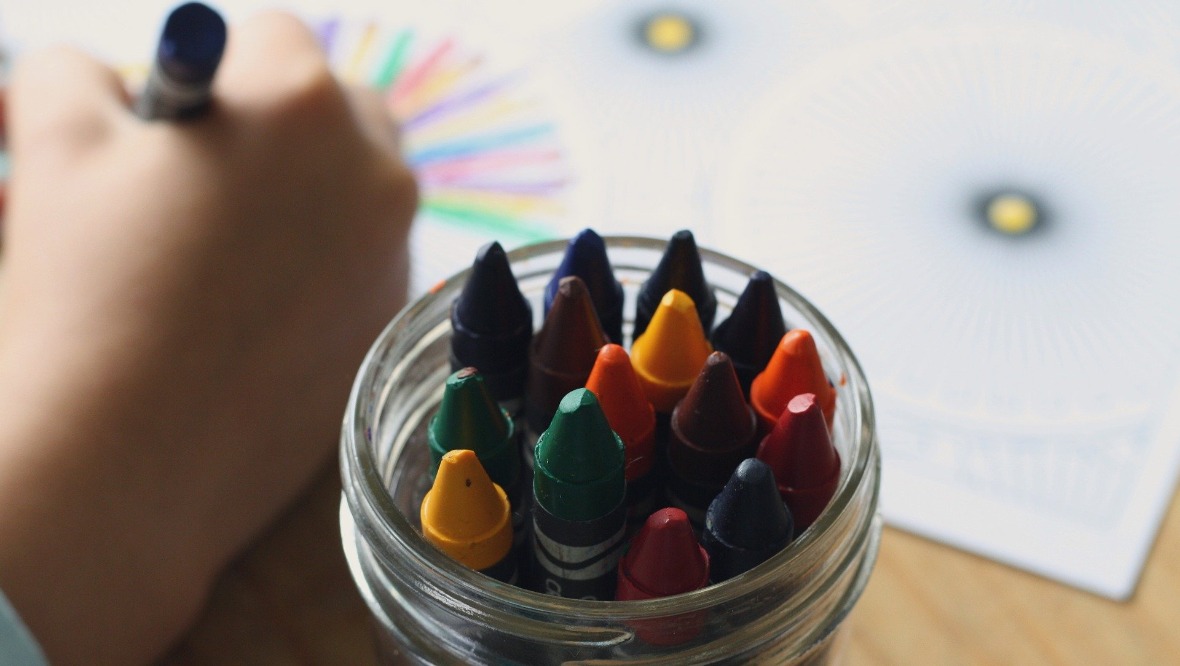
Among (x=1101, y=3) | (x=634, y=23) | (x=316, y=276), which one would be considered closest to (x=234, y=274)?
(x=316, y=276)

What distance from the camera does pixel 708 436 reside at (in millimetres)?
279

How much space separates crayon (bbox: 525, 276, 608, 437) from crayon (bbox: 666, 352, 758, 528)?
0.09ft

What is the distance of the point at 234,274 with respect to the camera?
408 mm

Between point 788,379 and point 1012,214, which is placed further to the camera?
point 1012,214

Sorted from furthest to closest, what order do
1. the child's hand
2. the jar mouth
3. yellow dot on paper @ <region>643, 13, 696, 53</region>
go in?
yellow dot on paper @ <region>643, 13, 696, 53</region> < the child's hand < the jar mouth

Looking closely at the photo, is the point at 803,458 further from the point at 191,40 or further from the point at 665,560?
the point at 191,40

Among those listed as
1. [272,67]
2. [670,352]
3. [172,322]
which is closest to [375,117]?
[272,67]

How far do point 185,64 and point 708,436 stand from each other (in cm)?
24

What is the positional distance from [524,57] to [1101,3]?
0.33 m

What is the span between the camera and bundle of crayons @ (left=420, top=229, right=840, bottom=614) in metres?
0.26

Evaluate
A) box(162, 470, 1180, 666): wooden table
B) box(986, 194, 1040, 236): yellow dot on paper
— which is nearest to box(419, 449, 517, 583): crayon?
box(162, 470, 1180, 666): wooden table

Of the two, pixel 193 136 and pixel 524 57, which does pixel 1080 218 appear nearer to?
pixel 524 57

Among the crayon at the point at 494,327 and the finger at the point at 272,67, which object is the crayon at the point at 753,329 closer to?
the crayon at the point at 494,327

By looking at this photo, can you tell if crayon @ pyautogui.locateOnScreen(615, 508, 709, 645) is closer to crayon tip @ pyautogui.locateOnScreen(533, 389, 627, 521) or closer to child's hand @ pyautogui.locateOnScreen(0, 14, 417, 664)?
crayon tip @ pyautogui.locateOnScreen(533, 389, 627, 521)
